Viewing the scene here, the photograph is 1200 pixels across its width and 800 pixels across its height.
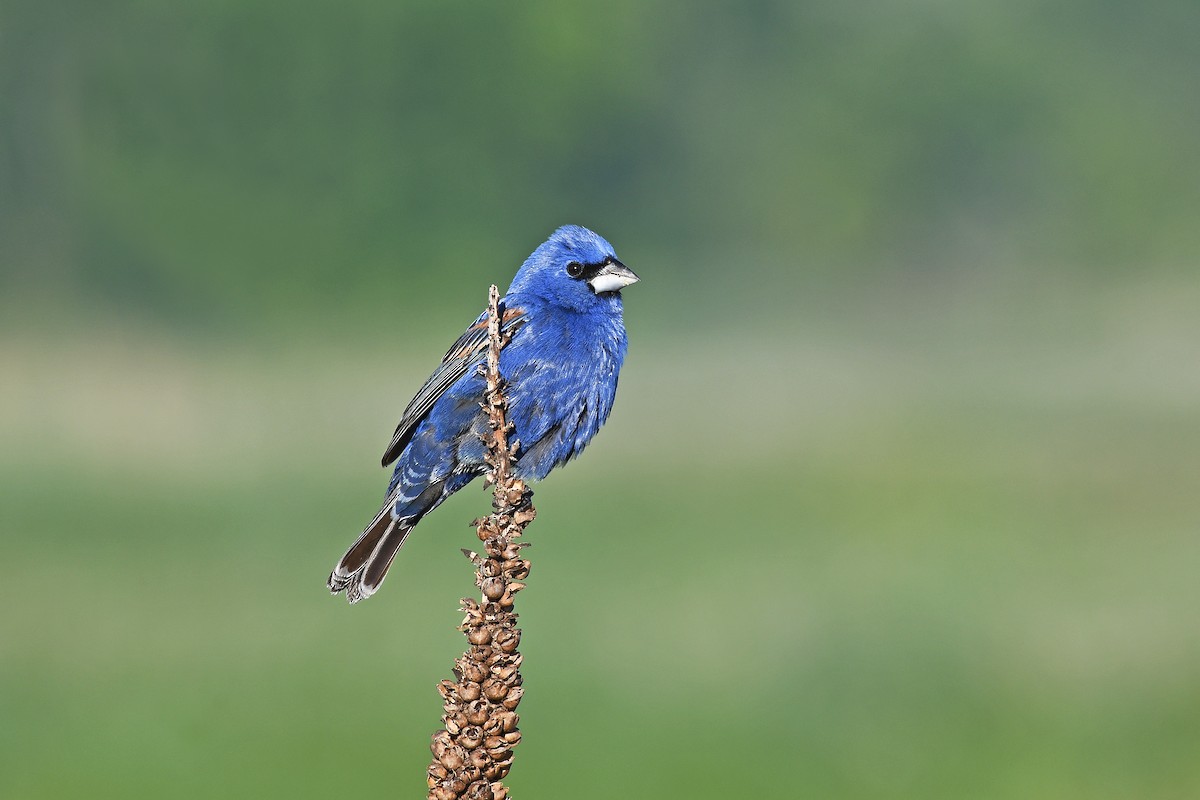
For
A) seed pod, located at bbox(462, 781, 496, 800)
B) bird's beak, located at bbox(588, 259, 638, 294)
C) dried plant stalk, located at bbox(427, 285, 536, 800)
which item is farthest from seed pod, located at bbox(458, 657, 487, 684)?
bird's beak, located at bbox(588, 259, 638, 294)

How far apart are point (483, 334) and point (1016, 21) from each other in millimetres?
27877

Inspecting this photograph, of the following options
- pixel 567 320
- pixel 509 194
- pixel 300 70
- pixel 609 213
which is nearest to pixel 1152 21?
pixel 609 213

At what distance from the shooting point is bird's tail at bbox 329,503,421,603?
2746mm

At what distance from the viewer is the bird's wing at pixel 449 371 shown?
105 inches

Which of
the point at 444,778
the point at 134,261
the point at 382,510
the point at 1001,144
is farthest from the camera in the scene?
the point at 1001,144

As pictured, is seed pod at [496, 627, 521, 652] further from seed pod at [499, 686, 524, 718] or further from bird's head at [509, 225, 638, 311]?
bird's head at [509, 225, 638, 311]

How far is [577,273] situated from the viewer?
9.28 feet

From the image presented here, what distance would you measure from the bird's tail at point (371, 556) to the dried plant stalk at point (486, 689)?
1.25m

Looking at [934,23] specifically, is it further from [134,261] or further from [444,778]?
[444,778]

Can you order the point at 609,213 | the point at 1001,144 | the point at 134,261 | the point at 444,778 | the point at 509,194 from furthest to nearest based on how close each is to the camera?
1. the point at 1001,144
2. the point at 609,213
3. the point at 509,194
4. the point at 134,261
5. the point at 444,778

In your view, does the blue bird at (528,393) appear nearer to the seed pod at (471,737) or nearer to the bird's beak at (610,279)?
the bird's beak at (610,279)

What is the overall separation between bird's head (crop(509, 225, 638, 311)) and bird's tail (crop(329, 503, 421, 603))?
0.56m

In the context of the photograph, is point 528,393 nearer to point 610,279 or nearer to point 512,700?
point 610,279

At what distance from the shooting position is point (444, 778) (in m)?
1.30
